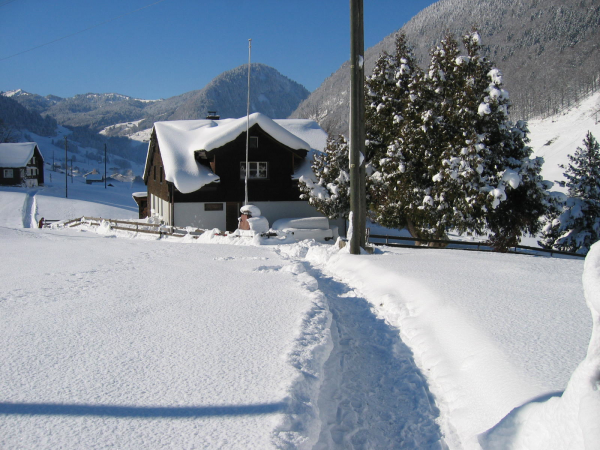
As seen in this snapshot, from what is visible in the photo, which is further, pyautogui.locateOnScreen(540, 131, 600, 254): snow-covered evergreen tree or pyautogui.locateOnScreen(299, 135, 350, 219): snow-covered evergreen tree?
pyautogui.locateOnScreen(540, 131, 600, 254): snow-covered evergreen tree

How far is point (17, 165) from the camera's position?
70188 mm

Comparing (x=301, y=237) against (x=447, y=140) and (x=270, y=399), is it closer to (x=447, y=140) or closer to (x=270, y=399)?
(x=447, y=140)

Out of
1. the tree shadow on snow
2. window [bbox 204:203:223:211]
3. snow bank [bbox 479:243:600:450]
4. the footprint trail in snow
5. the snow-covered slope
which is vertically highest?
the snow-covered slope

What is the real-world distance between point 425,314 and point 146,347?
174 inches

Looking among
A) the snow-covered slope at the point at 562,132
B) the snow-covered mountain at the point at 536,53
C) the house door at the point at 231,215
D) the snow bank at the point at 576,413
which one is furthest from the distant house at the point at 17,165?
the snow-covered slope at the point at 562,132

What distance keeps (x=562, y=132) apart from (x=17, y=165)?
128789 mm

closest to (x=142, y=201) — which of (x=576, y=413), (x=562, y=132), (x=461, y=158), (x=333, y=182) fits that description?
(x=333, y=182)

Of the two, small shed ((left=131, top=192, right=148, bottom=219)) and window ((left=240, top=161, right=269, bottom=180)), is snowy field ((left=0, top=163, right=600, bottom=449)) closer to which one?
window ((left=240, top=161, right=269, bottom=180))

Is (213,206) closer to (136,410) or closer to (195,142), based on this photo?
(195,142)

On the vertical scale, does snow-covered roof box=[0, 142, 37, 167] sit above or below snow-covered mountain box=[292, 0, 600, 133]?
below

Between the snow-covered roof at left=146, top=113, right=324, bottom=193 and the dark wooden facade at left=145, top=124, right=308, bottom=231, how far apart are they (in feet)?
1.77

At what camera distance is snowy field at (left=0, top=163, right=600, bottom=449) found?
3846 millimetres

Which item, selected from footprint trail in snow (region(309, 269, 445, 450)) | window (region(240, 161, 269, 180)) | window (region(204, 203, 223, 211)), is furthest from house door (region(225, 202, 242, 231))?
footprint trail in snow (region(309, 269, 445, 450))

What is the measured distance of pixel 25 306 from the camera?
24.6 feet
